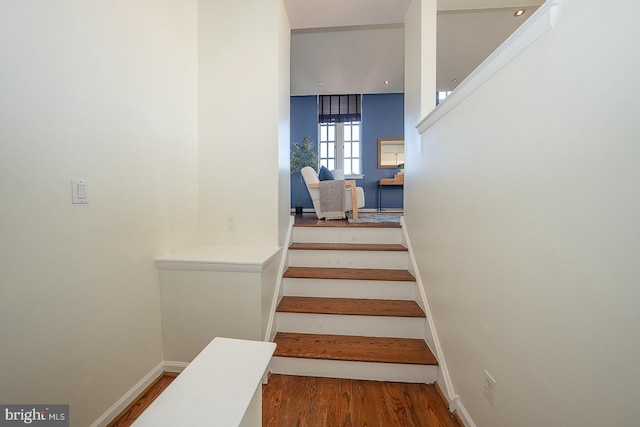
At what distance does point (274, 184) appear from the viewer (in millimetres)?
2074

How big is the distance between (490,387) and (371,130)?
19.3 ft

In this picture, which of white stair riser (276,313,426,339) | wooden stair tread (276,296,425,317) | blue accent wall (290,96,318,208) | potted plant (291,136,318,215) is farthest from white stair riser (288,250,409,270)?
blue accent wall (290,96,318,208)

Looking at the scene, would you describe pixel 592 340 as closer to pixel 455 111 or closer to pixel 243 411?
pixel 243 411

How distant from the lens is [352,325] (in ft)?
6.27

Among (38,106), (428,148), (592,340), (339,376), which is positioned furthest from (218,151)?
(592,340)

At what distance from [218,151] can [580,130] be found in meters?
2.10

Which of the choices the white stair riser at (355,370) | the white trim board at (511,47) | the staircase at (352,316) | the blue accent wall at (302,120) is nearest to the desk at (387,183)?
the blue accent wall at (302,120)

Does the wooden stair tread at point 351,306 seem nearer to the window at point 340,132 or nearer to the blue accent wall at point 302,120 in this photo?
the blue accent wall at point 302,120

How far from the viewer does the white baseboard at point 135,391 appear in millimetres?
1286

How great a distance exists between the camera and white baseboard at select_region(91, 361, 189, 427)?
4.22 feet

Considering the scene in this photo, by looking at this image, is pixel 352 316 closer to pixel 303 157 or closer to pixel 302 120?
pixel 303 157

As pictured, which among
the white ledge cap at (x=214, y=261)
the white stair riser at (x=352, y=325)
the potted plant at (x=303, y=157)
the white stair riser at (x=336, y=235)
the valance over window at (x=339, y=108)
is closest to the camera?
the white ledge cap at (x=214, y=261)

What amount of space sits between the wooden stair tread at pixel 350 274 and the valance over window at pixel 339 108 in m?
4.93

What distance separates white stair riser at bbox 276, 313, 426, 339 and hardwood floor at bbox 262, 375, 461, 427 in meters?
0.32
